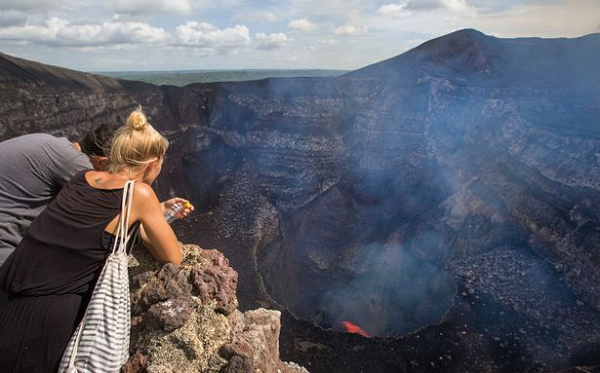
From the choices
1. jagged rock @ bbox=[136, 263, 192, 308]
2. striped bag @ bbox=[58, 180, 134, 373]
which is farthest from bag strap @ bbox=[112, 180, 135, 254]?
jagged rock @ bbox=[136, 263, 192, 308]

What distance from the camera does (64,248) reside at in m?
2.41

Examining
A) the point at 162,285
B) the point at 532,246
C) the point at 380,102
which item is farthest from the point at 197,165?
the point at 162,285

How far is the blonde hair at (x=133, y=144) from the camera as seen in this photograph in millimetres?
A: 2598

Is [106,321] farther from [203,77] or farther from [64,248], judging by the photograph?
[203,77]

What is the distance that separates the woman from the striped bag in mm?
64

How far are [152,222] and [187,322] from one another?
1.24 meters

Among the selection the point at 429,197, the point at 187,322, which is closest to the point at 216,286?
the point at 187,322

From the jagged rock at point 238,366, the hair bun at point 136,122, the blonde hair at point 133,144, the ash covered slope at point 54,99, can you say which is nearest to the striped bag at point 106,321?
the blonde hair at point 133,144

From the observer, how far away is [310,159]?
70.9 ft

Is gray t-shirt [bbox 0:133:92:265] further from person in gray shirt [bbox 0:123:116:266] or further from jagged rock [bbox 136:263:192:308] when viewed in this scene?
jagged rock [bbox 136:263:192:308]

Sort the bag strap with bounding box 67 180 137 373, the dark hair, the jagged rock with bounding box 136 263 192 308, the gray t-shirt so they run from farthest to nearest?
the jagged rock with bounding box 136 263 192 308 < the dark hair < the gray t-shirt < the bag strap with bounding box 67 180 137 373

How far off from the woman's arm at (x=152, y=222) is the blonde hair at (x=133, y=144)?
7.9 inches

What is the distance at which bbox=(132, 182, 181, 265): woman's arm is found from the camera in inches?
99.5

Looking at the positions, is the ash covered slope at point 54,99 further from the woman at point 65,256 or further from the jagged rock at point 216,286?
the woman at point 65,256
